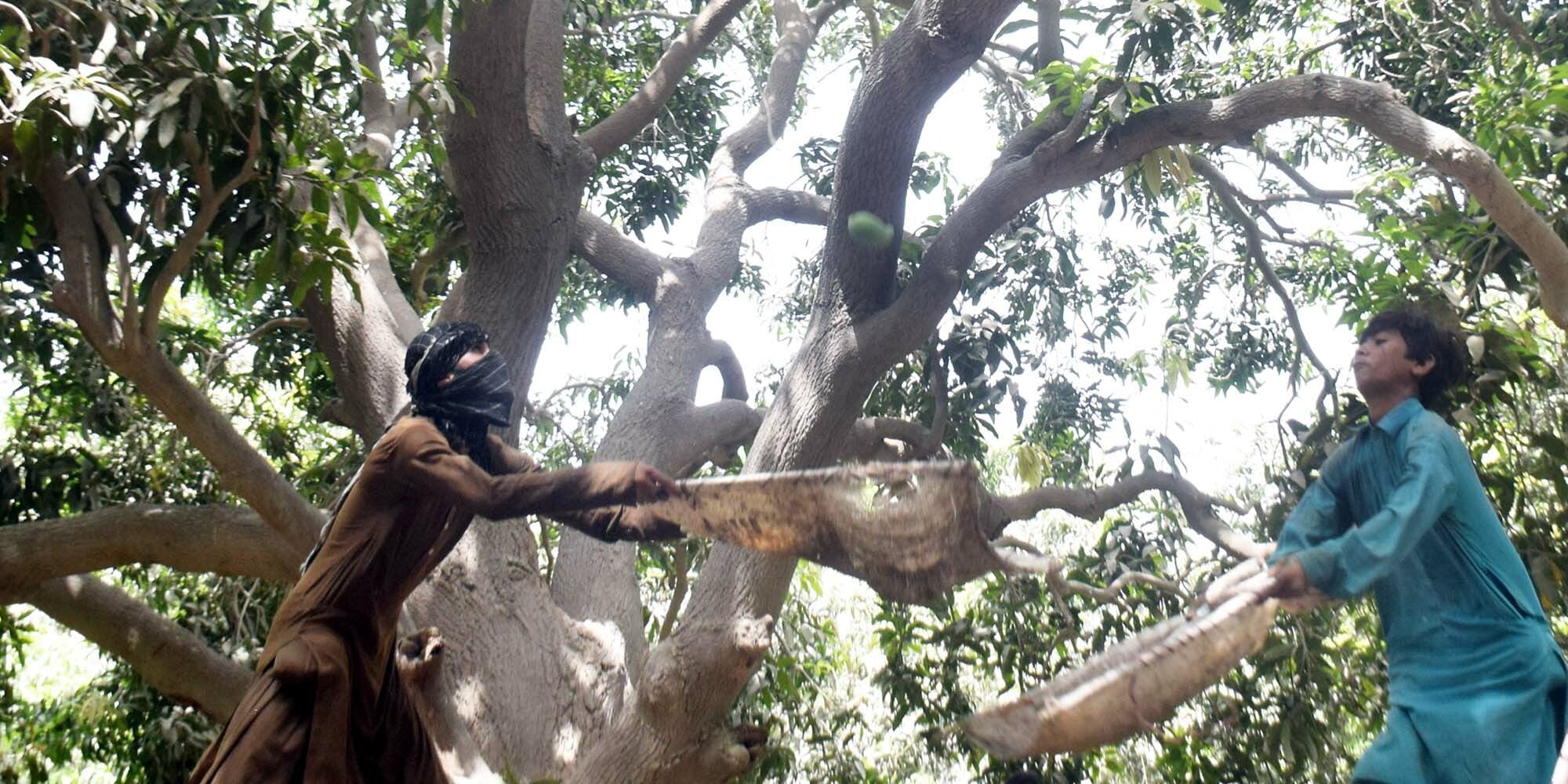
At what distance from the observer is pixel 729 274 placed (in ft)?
21.4

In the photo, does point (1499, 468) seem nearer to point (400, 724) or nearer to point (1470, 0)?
point (1470, 0)

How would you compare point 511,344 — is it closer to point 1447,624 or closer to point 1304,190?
point 1447,624

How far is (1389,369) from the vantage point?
9.04 ft

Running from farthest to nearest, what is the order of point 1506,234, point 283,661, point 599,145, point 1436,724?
1. point 599,145
2. point 1506,234
3. point 283,661
4. point 1436,724

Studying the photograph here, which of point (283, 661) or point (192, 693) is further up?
point (192, 693)

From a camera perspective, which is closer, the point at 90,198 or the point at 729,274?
the point at 90,198

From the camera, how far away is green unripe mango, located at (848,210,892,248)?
4.95 meters

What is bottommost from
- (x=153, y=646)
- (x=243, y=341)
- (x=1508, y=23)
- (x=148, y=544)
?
(x=153, y=646)

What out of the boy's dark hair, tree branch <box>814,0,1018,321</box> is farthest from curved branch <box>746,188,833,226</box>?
the boy's dark hair

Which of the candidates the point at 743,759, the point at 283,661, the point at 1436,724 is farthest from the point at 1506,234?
the point at 283,661

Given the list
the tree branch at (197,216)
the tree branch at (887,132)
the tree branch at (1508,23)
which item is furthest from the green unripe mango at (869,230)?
the tree branch at (1508,23)

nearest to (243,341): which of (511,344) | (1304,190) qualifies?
(511,344)

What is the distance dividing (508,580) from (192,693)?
48.8 inches

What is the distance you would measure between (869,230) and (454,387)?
7.95ft
